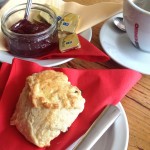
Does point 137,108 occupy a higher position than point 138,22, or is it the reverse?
point 138,22

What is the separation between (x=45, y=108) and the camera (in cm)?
61

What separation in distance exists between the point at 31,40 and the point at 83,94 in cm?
22

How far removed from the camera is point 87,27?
891mm

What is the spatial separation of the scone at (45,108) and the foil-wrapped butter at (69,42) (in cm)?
18

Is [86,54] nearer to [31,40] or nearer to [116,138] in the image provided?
[31,40]

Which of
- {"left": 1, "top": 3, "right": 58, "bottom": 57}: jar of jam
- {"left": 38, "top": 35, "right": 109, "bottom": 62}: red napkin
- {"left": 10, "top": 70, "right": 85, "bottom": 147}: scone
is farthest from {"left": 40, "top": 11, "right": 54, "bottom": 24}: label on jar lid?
{"left": 10, "top": 70, "right": 85, "bottom": 147}: scone

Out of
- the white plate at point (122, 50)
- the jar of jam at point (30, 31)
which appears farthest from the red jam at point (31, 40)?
the white plate at point (122, 50)

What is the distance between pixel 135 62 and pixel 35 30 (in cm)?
27

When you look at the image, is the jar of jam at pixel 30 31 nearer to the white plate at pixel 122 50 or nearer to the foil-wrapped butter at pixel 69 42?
the foil-wrapped butter at pixel 69 42

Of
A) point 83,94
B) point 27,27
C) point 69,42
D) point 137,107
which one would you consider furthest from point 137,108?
point 27,27

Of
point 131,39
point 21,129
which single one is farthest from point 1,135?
point 131,39

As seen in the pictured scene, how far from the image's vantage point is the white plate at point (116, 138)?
1.98 ft

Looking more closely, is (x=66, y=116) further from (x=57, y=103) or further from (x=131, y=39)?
(x=131, y=39)

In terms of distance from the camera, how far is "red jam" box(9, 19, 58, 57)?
2.73 feet
